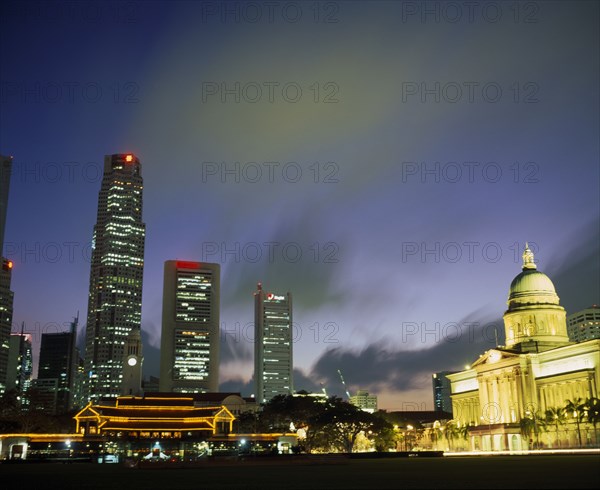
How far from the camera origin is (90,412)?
453 feet

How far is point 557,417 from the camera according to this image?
367 feet

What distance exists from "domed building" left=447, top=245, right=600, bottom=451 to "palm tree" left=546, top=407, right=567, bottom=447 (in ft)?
1.10

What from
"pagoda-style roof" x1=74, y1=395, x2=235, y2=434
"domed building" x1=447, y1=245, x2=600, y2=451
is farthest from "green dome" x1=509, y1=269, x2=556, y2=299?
"pagoda-style roof" x1=74, y1=395, x2=235, y2=434

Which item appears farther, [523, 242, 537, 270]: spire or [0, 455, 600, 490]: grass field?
[523, 242, 537, 270]: spire

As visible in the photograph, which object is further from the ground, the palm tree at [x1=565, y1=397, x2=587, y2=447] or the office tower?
the office tower

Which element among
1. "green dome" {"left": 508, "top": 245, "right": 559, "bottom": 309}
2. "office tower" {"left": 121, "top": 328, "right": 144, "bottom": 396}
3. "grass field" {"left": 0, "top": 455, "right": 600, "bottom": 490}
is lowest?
"grass field" {"left": 0, "top": 455, "right": 600, "bottom": 490}

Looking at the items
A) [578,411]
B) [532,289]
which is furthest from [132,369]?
[578,411]

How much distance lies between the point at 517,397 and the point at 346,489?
105 meters

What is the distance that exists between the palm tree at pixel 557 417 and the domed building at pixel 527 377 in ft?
1.10

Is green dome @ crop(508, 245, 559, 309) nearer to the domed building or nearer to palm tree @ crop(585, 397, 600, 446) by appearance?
the domed building

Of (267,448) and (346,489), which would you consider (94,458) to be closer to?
(267,448)

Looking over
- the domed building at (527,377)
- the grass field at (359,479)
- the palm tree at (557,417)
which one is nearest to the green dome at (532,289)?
the domed building at (527,377)

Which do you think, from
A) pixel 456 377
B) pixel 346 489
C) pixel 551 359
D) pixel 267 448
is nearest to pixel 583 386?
pixel 551 359

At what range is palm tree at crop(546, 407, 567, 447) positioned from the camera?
107188mm
